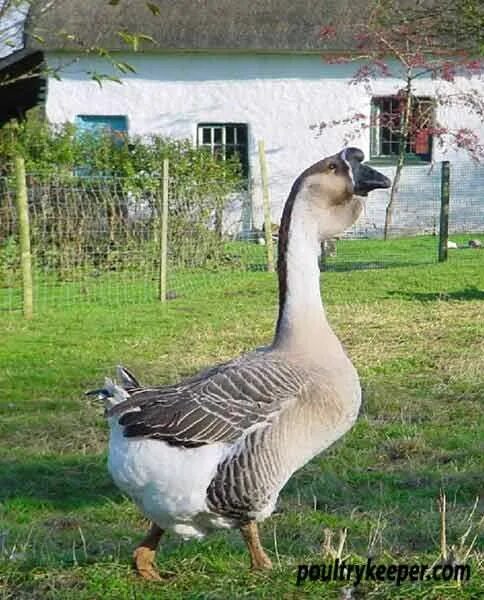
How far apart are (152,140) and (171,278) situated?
6.91 metres

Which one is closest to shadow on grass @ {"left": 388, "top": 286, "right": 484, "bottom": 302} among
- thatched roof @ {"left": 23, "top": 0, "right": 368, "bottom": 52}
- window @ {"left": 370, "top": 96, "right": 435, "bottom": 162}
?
window @ {"left": 370, "top": 96, "right": 435, "bottom": 162}

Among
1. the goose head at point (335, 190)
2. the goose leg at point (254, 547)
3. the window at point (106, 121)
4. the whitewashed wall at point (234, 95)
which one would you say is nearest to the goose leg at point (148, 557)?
the goose leg at point (254, 547)

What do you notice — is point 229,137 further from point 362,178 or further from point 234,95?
point 362,178

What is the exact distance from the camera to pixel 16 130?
2025cm

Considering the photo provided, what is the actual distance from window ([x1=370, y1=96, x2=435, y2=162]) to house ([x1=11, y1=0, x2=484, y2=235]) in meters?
0.07

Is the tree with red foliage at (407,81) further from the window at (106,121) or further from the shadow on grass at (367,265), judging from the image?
the shadow on grass at (367,265)

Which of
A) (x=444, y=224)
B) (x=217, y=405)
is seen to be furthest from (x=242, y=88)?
(x=217, y=405)

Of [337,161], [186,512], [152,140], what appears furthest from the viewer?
[152,140]

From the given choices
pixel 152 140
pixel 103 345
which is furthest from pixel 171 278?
pixel 152 140

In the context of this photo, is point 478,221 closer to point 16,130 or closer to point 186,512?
point 16,130

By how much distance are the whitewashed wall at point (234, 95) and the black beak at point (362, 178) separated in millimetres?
21607

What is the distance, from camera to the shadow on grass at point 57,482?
6.55 meters

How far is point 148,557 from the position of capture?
15.3ft

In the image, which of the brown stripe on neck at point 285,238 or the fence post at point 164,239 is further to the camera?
the fence post at point 164,239
